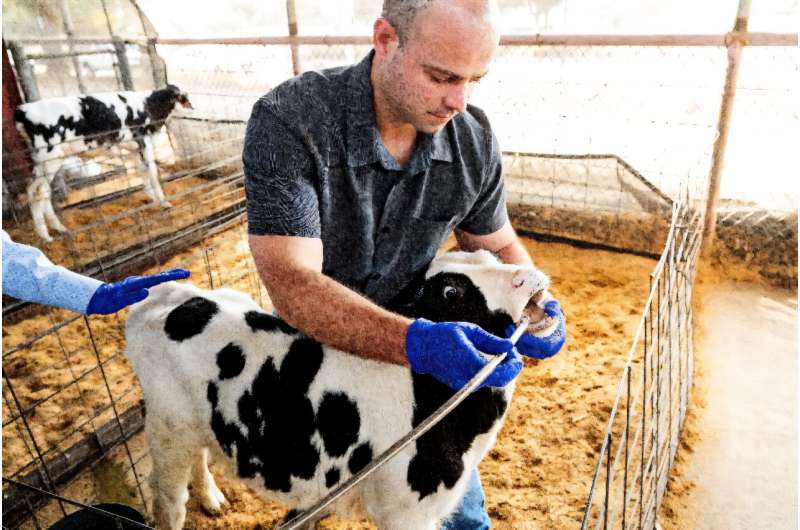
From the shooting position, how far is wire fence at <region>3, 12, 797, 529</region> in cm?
270

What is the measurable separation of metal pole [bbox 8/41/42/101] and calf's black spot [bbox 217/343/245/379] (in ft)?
23.6

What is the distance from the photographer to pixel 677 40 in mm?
4465

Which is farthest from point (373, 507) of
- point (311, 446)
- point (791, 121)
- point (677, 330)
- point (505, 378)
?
point (791, 121)

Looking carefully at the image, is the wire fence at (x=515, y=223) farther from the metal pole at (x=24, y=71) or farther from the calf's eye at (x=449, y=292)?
the calf's eye at (x=449, y=292)

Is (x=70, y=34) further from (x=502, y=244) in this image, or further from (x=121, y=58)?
(x=502, y=244)

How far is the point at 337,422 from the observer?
6.22 ft

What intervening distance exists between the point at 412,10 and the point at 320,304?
3.03ft

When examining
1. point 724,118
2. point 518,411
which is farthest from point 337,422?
point 724,118

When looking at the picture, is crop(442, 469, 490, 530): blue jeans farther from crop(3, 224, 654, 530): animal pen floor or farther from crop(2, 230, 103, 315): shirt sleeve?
crop(2, 230, 103, 315): shirt sleeve

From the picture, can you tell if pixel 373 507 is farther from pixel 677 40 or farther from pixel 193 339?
pixel 677 40

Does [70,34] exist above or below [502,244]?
above

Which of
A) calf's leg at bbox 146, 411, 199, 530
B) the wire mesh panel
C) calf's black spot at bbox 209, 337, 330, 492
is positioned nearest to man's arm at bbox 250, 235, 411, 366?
calf's black spot at bbox 209, 337, 330, 492

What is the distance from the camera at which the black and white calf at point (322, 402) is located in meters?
1.84

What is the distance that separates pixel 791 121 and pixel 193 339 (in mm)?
7389
